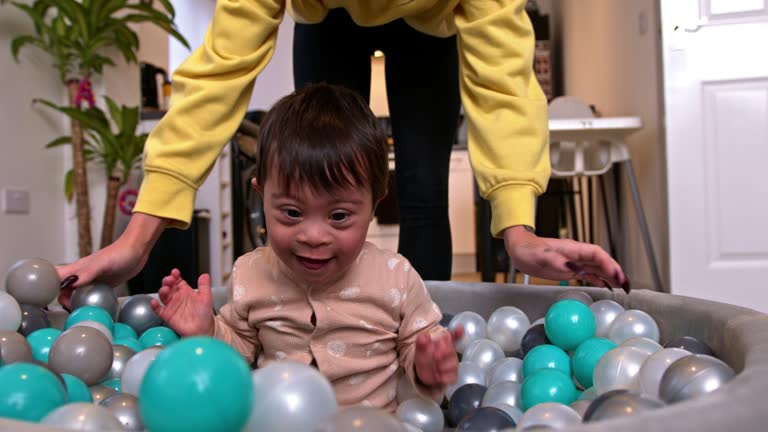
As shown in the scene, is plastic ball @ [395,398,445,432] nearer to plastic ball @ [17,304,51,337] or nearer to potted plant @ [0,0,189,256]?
plastic ball @ [17,304,51,337]

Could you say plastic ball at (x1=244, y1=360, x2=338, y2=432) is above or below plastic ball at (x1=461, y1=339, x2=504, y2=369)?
above

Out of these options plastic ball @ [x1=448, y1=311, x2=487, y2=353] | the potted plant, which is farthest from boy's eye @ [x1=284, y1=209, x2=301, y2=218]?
the potted plant

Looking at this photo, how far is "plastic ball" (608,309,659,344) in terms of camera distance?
1008 millimetres

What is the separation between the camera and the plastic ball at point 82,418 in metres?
0.53

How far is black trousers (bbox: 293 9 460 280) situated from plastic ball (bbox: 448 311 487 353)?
13 centimetres

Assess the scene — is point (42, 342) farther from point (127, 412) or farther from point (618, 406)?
point (618, 406)

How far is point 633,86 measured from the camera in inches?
116

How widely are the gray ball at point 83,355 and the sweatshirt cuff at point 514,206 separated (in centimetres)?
57

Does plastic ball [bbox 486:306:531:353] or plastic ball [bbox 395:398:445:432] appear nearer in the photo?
plastic ball [bbox 395:398:445:432]

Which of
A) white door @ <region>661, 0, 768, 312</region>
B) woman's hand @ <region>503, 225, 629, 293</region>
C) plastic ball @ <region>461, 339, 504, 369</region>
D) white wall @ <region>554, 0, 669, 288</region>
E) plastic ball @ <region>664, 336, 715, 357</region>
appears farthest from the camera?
white wall @ <region>554, 0, 669, 288</region>

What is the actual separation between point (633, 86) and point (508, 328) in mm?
2172

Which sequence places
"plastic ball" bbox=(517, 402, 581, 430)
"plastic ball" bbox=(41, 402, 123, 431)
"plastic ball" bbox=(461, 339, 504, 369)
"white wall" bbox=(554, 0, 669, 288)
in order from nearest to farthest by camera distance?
"plastic ball" bbox=(41, 402, 123, 431), "plastic ball" bbox=(517, 402, 581, 430), "plastic ball" bbox=(461, 339, 504, 369), "white wall" bbox=(554, 0, 669, 288)

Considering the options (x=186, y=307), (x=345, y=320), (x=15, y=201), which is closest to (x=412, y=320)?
(x=345, y=320)

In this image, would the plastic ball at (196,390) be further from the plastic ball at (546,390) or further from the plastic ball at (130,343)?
the plastic ball at (130,343)
